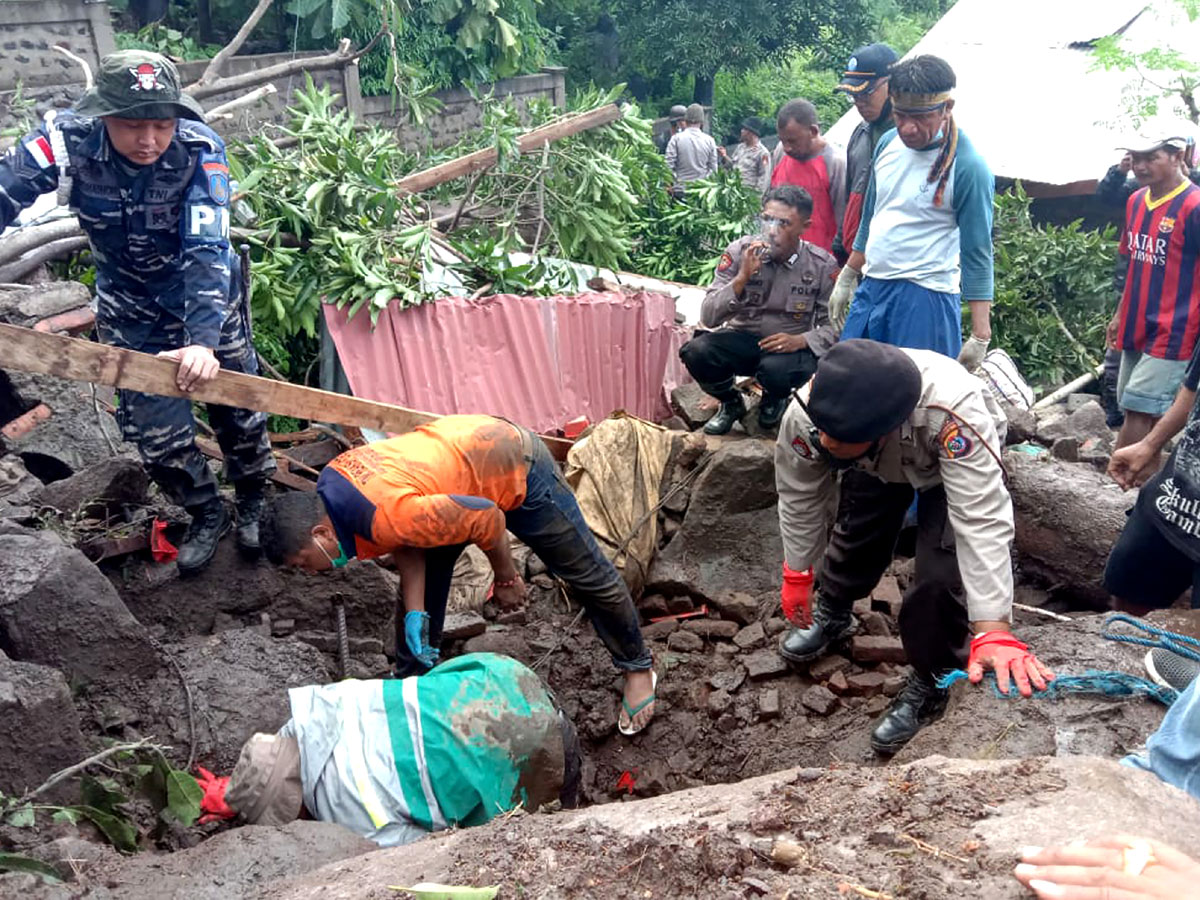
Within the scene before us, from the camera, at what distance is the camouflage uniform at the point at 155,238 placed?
3953 millimetres

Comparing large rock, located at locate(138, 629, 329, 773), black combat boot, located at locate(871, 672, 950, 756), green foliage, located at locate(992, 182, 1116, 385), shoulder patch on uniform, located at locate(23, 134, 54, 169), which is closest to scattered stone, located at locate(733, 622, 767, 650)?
black combat boot, located at locate(871, 672, 950, 756)

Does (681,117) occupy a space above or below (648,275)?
above

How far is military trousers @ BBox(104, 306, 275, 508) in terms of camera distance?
439cm

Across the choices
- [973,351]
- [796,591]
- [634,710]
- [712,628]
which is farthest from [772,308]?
[634,710]

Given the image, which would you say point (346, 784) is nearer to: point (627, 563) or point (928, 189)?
point (627, 563)

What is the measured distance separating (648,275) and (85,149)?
21.7 feet

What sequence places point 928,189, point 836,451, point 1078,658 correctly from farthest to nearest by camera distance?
point 928,189
point 836,451
point 1078,658

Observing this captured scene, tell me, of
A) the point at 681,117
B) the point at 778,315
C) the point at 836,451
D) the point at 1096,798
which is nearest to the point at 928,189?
the point at 778,315

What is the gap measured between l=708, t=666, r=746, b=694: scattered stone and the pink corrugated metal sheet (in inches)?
87.7

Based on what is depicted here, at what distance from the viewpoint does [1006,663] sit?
3162 millimetres

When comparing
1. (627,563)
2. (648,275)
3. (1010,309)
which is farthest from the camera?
(648,275)

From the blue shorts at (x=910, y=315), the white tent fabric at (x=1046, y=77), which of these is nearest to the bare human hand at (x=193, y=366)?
the blue shorts at (x=910, y=315)

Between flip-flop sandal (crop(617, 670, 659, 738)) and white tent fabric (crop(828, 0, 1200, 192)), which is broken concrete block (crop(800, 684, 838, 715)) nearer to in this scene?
flip-flop sandal (crop(617, 670, 659, 738))

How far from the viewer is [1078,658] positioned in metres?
3.26
